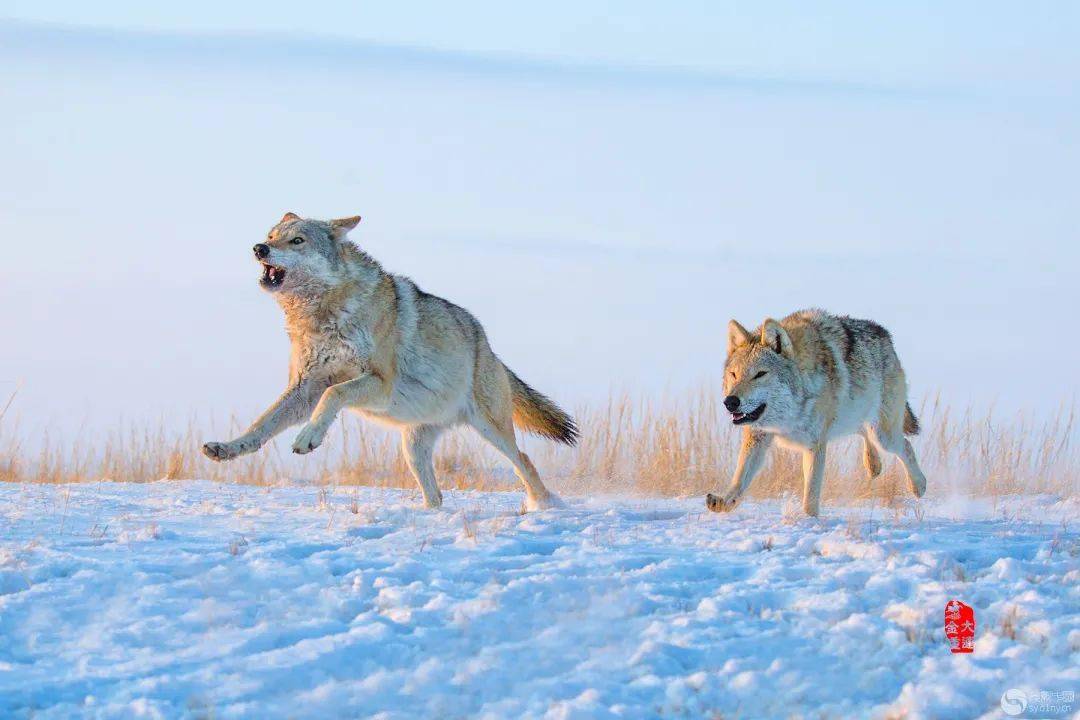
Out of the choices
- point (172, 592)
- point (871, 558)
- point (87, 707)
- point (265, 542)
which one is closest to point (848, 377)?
point (871, 558)

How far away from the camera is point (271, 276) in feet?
26.3

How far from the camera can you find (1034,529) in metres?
7.23

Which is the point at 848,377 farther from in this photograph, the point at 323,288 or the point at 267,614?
the point at 267,614

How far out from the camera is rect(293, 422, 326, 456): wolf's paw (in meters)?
7.11

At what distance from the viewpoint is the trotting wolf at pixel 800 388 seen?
7660 millimetres

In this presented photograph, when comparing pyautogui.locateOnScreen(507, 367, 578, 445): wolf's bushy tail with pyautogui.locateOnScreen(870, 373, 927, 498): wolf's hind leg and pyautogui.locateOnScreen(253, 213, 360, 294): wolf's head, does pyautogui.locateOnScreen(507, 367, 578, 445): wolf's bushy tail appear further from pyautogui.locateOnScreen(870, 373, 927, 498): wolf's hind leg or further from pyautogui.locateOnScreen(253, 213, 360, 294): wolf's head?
pyautogui.locateOnScreen(870, 373, 927, 498): wolf's hind leg

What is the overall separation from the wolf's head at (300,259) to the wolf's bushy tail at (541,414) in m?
1.64

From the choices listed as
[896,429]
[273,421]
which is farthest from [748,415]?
[273,421]

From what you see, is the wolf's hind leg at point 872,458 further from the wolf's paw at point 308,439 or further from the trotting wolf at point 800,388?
the wolf's paw at point 308,439

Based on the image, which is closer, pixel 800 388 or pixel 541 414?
pixel 800 388

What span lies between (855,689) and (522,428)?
4.90 meters

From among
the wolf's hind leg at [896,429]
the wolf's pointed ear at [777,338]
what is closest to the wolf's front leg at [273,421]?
the wolf's pointed ear at [777,338]

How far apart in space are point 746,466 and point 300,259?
305 centimetres

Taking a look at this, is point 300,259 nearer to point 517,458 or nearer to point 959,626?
point 517,458
